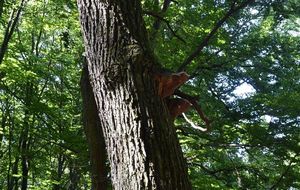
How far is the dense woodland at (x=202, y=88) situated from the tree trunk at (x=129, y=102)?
347 cm

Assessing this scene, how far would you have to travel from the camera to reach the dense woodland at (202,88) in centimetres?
795

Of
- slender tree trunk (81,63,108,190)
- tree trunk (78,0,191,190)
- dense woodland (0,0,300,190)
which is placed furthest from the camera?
dense woodland (0,0,300,190)

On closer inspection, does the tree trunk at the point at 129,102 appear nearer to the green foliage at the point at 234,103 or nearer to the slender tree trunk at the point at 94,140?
the slender tree trunk at the point at 94,140

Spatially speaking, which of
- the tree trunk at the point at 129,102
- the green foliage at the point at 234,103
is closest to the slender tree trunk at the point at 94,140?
the green foliage at the point at 234,103

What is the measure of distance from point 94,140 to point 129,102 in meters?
2.93

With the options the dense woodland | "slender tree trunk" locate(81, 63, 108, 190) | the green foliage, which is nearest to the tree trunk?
"slender tree trunk" locate(81, 63, 108, 190)

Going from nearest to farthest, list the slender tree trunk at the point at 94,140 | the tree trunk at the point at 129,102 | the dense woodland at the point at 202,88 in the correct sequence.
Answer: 1. the tree trunk at the point at 129,102
2. the slender tree trunk at the point at 94,140
3. the dense woodland at the point at 202,88

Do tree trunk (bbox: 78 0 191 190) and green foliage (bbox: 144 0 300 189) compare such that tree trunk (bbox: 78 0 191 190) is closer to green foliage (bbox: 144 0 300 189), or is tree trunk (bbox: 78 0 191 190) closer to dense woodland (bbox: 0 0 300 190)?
dense woodland (bbox: 0 0 300 190)

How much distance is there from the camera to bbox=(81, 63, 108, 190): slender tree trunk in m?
4.82

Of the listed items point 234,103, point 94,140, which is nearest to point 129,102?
point 94,140

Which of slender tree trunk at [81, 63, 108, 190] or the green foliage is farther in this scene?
the green foliage

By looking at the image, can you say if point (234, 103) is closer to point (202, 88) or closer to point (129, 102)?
point (202, 88)

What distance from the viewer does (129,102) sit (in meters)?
2.02

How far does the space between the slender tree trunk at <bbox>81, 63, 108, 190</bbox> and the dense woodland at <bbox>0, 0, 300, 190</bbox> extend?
64cm
